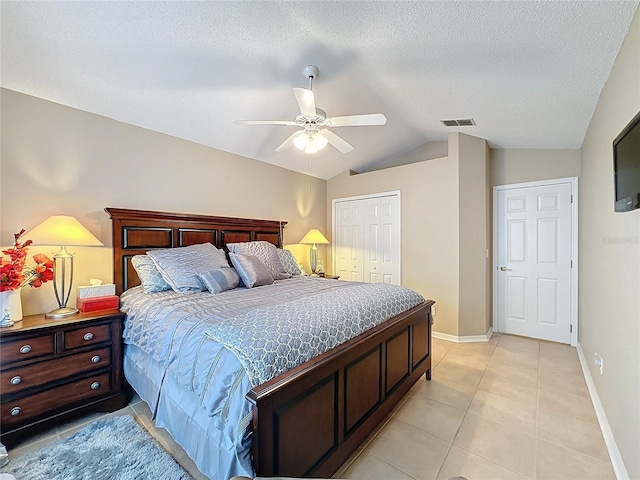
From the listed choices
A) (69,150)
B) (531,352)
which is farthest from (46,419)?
(531,352)

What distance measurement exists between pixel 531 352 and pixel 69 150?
5213 millimetres

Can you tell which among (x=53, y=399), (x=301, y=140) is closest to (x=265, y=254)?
(x=301, y=140)

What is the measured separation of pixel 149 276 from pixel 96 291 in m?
0.41

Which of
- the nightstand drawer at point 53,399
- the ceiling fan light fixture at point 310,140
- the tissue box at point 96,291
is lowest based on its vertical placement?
the nightstand drawer at point 53,399

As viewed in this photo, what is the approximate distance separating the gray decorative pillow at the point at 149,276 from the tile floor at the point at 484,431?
3.05ft

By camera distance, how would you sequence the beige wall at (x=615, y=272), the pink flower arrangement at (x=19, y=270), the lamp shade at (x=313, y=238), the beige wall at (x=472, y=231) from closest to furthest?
the beige wall at (x=615, y=272)
the pink flower arrangement at (x=19, y=270)
the beige wall at (x=472, y=231)
the lamp shade at (x=313, y=238)

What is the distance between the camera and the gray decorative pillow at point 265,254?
3244 millimetres

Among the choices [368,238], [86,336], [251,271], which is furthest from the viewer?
[368,238]

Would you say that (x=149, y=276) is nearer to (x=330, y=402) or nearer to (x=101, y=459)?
(x=101, y=459)

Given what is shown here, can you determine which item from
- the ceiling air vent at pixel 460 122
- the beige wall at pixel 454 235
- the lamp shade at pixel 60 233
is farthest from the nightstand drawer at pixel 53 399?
the ceiling air vent at pixel 460 122

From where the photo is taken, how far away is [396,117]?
11.5 ft

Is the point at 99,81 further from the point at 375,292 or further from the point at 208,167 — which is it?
the point at 375,292

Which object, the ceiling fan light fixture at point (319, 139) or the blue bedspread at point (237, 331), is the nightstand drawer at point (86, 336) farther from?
the ceiling fan light fixture at point (319, 139)

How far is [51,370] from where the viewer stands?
195cm
